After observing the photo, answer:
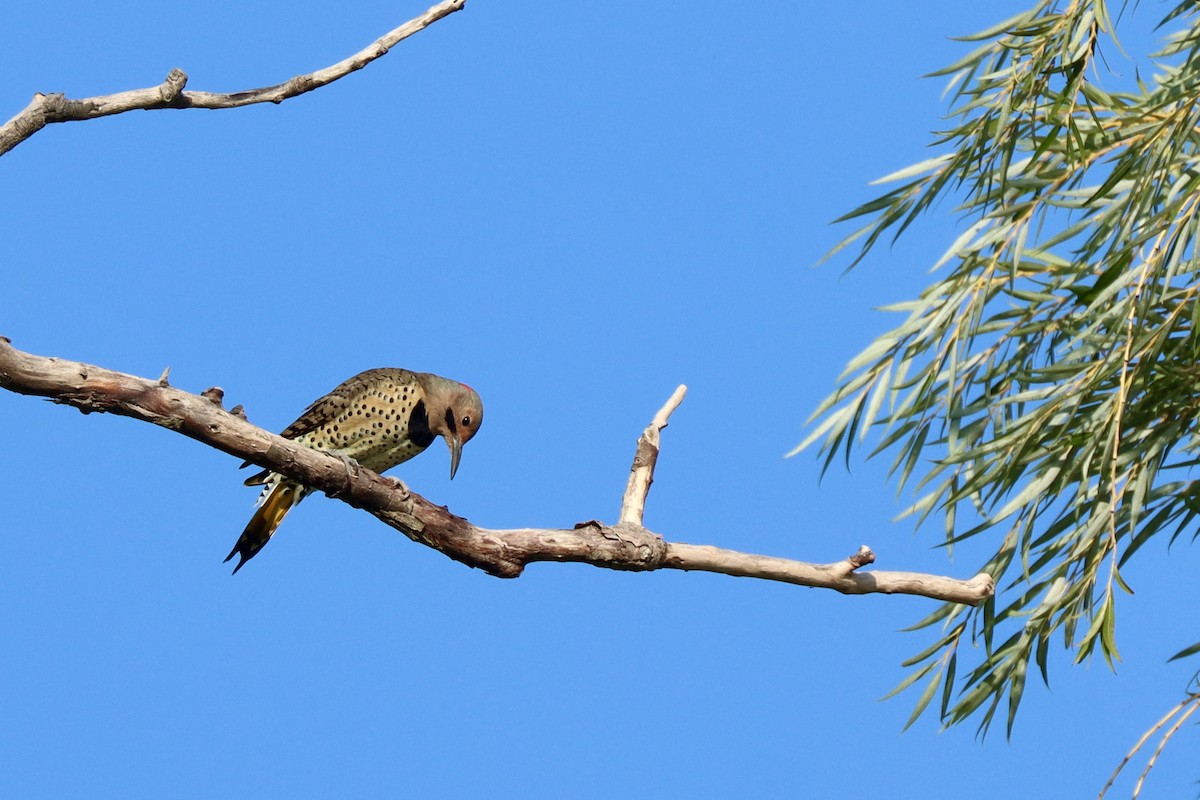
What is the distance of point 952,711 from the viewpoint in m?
5.09

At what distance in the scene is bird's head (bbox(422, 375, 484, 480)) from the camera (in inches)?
220

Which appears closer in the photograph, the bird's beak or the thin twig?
the thin twig

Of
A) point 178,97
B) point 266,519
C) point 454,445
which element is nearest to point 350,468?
point 266,519

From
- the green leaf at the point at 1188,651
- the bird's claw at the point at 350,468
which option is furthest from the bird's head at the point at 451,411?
the green leaf at the point at 1188,651

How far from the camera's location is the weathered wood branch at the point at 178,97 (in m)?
4.21

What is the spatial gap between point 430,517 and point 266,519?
1062mm

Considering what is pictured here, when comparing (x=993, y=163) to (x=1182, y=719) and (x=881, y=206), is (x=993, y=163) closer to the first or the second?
(x=881, y=206)

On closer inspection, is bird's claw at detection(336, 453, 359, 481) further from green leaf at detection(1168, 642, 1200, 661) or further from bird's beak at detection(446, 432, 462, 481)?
green leaf at detection(1168, 642, 1200, 661)

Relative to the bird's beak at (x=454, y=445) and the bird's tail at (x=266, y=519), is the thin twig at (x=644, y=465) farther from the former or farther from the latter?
the bird's tail at (x=266, y=519)

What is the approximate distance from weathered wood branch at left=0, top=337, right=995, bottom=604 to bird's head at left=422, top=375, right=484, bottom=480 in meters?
1.03

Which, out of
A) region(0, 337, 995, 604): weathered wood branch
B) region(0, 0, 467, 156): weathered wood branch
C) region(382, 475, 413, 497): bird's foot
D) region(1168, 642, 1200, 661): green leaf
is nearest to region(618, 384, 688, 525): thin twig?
region(0, 337, 995, 604): weathered wood branch

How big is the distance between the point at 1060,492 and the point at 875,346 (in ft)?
2.43

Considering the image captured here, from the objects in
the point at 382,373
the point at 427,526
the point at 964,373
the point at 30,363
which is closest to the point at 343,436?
the point at 382,373

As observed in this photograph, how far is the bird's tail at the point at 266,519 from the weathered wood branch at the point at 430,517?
0.89 metres
